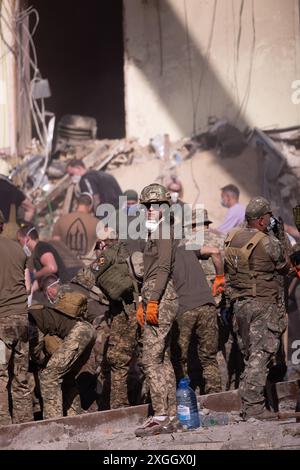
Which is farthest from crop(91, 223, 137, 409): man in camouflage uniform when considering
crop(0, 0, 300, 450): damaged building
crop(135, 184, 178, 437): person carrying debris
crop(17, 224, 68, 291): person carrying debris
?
crop(0, 0, 300, 450): damaged building

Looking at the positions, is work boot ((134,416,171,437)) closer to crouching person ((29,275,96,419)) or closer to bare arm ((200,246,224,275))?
crouching person ((29,275,96,419))

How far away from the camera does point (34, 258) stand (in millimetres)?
11992

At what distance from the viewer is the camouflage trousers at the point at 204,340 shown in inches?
375

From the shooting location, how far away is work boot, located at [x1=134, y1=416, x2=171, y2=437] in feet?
26.7

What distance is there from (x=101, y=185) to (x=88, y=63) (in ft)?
15.2

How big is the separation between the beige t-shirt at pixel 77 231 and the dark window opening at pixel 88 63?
123 inches

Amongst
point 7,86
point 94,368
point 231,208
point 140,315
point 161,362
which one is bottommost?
point 94,368

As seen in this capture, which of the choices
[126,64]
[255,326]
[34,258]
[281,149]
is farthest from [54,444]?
[126,64]

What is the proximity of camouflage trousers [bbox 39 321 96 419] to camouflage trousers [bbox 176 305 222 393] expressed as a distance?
1.00 m

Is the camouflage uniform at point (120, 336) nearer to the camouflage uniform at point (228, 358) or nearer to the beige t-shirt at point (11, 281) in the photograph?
the beige t-shirt at point (11, 281)

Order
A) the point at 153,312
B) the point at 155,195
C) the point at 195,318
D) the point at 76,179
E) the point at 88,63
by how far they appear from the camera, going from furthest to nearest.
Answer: the point at 88,63 → the point at 76,179 → the point at 195,318 → the point at 155,195 → the point at 153,312

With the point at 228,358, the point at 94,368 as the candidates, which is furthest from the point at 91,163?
the point at 94,368

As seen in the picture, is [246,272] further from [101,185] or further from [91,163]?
[91,163]

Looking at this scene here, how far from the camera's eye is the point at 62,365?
28.6ft
